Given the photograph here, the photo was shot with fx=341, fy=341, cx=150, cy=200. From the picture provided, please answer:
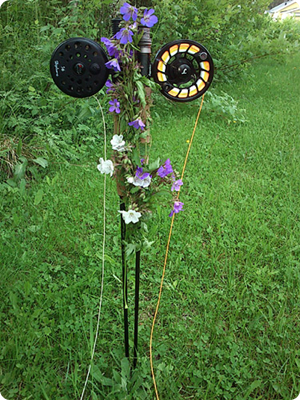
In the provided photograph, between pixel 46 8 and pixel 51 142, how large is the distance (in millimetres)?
1620

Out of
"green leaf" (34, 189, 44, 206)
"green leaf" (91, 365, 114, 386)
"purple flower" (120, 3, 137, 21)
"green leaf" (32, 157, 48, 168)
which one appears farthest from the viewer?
"green leaf" (32, 157, 48, 168)

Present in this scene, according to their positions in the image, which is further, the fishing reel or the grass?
the grass

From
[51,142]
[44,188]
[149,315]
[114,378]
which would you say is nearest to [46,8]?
[51,142]

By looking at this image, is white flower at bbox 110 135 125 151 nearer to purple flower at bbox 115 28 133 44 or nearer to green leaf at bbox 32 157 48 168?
purple flower at bbox 115 28 133 44

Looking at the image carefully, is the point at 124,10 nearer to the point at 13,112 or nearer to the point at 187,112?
the point at 13,112

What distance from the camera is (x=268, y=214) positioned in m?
2.51

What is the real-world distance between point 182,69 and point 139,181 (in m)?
0.41

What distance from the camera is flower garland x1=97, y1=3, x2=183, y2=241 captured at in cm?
101

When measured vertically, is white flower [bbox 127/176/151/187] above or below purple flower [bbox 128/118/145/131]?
below

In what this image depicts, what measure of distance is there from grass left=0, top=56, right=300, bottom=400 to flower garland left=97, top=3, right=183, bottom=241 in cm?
41

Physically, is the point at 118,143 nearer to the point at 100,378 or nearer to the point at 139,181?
the point at 139,181

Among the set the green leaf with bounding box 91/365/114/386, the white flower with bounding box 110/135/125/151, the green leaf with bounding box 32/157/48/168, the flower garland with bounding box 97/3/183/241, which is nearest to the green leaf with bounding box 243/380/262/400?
the green leaf with bounding box 91/365/114/386

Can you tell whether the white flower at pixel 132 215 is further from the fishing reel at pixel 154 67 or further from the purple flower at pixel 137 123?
the fishing reel at pixel 154 67

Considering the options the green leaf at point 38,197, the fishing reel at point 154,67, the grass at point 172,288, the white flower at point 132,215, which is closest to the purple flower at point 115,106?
the fishing reel at point 154,67
